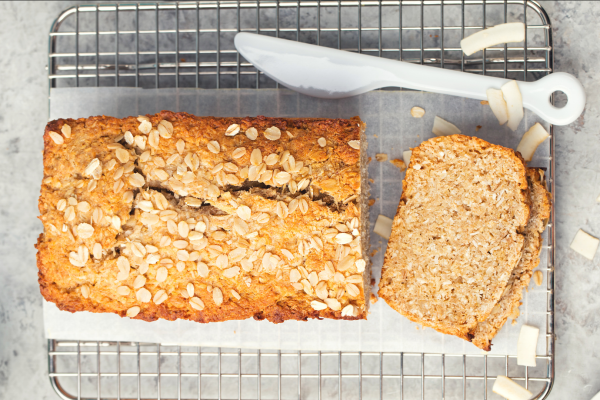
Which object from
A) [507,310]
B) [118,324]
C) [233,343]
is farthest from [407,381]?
[118,324]

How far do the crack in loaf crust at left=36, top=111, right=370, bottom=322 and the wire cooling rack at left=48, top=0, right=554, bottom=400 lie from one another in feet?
1.95

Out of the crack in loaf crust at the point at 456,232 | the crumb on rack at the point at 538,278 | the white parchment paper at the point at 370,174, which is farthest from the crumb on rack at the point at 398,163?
the crumb on rack at the point at 538,278

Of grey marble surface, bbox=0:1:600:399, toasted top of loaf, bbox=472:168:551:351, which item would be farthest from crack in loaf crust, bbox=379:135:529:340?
grey marble surface, bbox=0:1:600:399

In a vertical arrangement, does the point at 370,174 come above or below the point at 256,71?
below

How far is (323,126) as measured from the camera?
2.32 metres

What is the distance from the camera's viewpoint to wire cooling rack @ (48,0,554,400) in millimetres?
2758

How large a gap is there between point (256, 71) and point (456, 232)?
62.4 inches

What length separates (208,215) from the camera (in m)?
2.31

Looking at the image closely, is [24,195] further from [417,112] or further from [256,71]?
[417,112]

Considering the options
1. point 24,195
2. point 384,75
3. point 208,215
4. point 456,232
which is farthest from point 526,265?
point 24,195

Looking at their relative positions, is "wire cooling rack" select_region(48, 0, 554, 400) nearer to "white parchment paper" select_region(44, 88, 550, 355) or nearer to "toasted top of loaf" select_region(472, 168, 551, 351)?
"white parchment paper" select_region(44, 88, 550, 355)

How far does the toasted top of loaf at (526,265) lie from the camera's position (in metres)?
2.55

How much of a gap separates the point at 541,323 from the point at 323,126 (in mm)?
1840

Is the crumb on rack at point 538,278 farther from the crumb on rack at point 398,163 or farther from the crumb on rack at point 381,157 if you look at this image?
the crumb on rack at point 381,157
